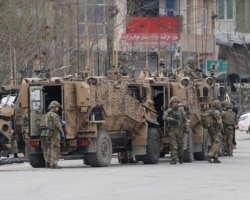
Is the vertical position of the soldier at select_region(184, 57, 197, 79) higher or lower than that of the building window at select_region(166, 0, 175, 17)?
lower

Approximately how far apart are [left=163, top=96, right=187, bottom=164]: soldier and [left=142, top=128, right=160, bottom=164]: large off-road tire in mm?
510

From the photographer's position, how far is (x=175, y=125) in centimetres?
2773

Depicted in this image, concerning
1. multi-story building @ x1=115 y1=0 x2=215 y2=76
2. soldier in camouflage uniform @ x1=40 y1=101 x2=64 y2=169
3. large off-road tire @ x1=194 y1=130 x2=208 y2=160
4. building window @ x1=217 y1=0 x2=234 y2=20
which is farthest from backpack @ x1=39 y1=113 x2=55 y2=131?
building window @ x1=217 y1=0 x2=234 y2=20

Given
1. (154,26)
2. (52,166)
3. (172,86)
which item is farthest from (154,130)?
(154,26)

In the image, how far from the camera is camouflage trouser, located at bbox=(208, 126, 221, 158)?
28.7 meters

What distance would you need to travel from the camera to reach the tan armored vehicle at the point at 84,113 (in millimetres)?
25906

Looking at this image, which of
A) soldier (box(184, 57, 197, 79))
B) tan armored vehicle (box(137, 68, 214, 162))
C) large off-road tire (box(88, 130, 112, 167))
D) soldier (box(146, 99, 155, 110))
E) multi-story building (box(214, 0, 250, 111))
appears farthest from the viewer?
multi-story building (box(214, 0, 250, 111))

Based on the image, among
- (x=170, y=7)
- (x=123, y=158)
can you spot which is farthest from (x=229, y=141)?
(x=170, y=7)

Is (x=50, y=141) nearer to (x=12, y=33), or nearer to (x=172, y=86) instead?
(x=172, y=86)

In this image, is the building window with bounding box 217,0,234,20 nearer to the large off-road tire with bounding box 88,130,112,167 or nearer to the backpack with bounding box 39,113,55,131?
the large off-road tire with bounding box 88,130,112,167

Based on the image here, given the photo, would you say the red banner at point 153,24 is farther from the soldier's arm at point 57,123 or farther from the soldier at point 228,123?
the soldier's arm at point 57,123

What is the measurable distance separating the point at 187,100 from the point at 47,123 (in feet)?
17.0

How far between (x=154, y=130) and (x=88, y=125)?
8.91 ft

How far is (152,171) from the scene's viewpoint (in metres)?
24.5
